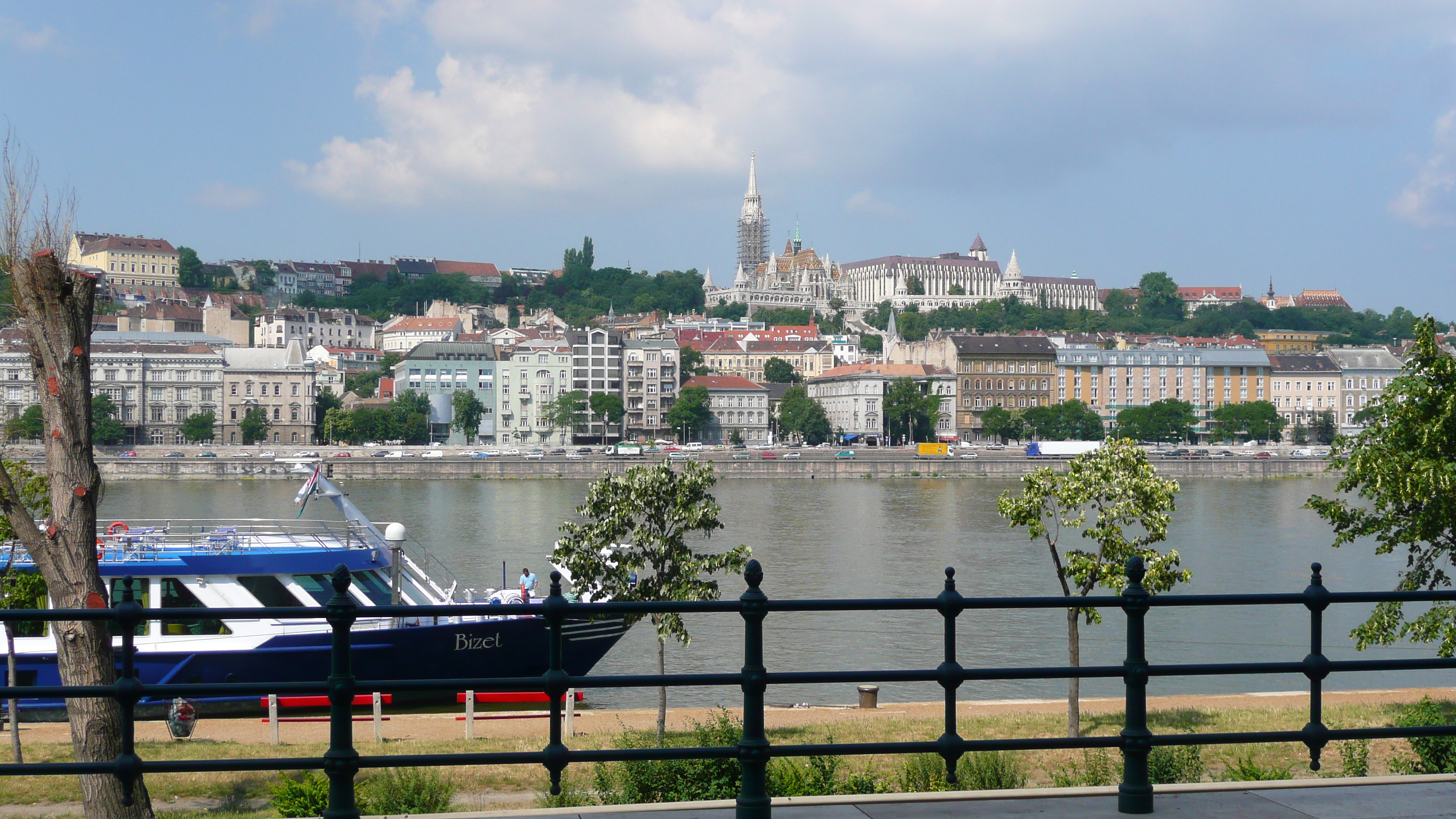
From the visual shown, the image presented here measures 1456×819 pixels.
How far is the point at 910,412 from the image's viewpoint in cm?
10650

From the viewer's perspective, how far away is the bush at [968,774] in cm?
600

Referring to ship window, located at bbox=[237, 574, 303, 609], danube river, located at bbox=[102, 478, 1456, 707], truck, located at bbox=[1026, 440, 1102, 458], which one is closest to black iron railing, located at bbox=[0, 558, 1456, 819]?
ship window, located at bbox=[237, 574, 303, 609]

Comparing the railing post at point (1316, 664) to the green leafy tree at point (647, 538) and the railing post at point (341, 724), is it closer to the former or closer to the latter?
the railing post at point (341, 724)

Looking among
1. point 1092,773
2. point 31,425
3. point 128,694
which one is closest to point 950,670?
point 128,694

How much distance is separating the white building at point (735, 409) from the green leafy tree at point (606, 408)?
370 inches

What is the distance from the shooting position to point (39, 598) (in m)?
13.7

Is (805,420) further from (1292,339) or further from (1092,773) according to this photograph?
(1092,773)

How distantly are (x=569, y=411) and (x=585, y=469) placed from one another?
92.4 feet

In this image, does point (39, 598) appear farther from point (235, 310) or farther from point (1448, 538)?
point (235, 310)

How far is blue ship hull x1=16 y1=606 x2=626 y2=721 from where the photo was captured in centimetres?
1462

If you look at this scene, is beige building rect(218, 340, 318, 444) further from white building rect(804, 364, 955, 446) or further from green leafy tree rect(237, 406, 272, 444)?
white building rect(804, 364, 955, 446)

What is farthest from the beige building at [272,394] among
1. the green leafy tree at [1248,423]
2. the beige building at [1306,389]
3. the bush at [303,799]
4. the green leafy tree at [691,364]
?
the bush at [303,799]

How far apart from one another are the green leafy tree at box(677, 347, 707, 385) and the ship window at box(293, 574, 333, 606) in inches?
3942

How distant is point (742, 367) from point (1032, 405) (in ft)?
112
